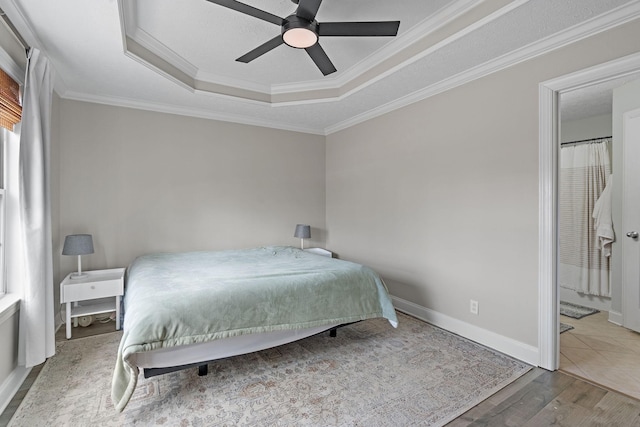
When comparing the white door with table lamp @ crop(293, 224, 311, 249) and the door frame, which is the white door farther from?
table lamp @ crop(293, 224, 311, 249)

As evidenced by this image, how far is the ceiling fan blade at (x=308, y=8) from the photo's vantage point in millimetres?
Result: 1812

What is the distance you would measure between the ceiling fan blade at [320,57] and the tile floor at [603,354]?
2.97 m

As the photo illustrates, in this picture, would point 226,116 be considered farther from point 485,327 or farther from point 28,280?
point 485,327

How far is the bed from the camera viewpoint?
6.07ft

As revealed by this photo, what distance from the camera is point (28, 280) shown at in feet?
7.14

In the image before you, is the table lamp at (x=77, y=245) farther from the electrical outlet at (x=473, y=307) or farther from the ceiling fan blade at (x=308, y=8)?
the electrical outlet at (x=473, y=307)

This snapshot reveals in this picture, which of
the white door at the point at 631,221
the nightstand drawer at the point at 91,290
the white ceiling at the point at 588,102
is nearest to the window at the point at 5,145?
the nightstand drawer at the point at 91,290

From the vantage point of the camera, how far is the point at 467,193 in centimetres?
300

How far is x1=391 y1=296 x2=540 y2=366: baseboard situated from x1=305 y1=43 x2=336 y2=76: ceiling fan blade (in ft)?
8.54

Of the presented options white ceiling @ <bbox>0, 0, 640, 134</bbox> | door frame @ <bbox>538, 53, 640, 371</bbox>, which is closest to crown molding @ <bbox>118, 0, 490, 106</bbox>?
white ceiling @ <bbox>0, 0, 640, 134</bbox>

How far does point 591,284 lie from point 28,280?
5.71 metres

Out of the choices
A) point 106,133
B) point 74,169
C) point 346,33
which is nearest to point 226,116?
point 106,133

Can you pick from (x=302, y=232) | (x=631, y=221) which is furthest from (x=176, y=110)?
(x=631, y=221)

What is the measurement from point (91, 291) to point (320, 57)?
293 centimetres
